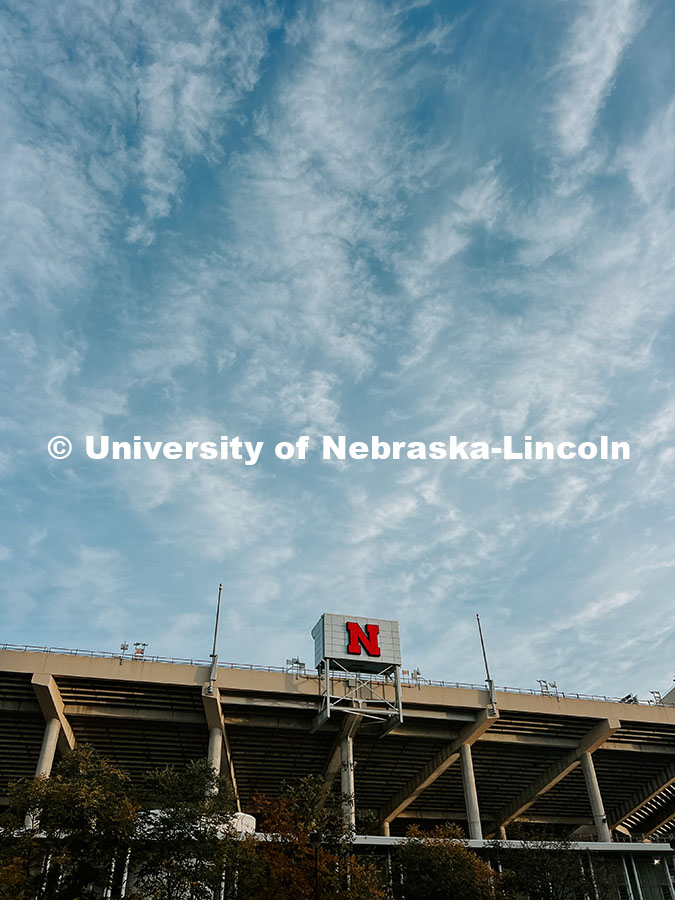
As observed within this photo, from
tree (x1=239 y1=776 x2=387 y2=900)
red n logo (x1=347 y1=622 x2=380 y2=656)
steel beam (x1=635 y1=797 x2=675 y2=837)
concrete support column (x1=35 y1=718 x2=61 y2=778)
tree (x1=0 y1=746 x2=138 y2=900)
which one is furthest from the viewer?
steel beam (x1=635 y1=797 x2=675 y2=837)

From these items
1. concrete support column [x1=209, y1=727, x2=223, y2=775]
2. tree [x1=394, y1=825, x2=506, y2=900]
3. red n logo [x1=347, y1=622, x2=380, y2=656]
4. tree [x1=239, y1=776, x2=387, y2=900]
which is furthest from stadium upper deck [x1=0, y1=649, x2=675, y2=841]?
tree [x1=239, y1=776, x2=387, y2=900]

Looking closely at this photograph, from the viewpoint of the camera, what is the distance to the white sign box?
57938mm

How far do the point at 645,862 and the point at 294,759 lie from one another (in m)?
28.9

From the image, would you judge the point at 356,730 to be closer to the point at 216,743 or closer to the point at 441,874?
the point at 216,743

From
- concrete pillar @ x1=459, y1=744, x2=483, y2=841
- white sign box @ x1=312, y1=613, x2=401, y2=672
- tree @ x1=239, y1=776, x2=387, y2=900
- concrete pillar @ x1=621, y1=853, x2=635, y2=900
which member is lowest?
tree @ x1=239, y1=776, x2=387, y2=900

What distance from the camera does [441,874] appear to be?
38.9m

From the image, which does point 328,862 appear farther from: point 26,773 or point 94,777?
point 26,773

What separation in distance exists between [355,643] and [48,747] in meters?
24.0

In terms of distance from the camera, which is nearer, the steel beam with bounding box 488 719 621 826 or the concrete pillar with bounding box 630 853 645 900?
the concrete pillar with bounding box 630 853 645 900

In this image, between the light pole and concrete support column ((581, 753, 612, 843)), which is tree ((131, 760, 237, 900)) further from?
concrete support column ((581, 753, 612, 843))

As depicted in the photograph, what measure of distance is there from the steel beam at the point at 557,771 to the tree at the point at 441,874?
25517 millimetres

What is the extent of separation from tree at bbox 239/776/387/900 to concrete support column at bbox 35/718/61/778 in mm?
21615

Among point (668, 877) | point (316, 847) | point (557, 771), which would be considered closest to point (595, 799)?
point (557, 771)

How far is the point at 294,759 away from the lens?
64.3 metres
